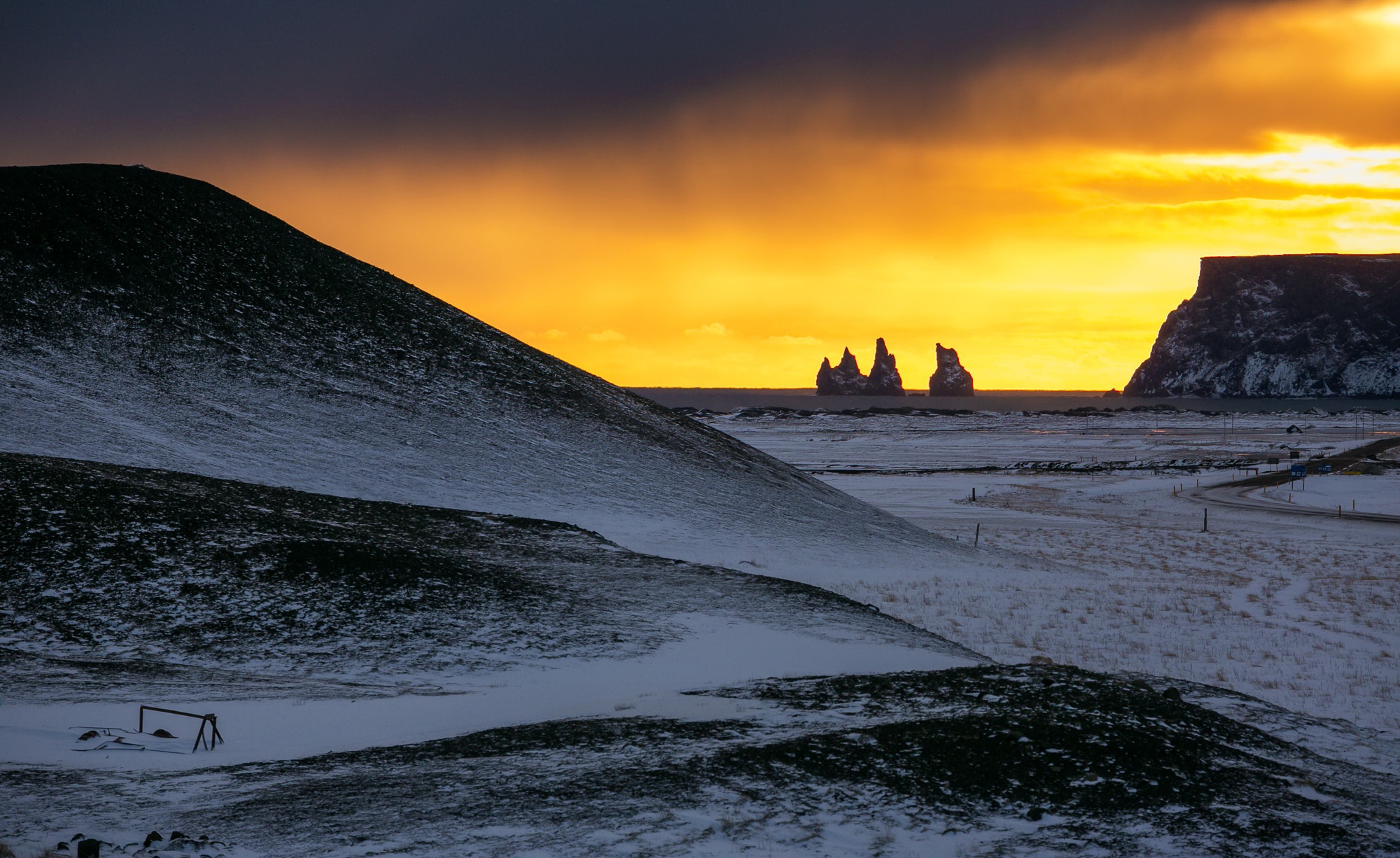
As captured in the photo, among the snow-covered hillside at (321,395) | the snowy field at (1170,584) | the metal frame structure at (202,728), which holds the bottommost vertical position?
the snowy field at (1170,584)

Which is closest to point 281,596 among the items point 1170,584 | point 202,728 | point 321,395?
point 202,728

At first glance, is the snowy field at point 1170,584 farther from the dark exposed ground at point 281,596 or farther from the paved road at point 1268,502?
the dark exposed ground at point 281,596

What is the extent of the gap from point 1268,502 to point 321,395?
64719 mm

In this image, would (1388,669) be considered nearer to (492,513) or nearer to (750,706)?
(750,706)

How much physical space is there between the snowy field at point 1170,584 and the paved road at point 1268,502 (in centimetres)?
206

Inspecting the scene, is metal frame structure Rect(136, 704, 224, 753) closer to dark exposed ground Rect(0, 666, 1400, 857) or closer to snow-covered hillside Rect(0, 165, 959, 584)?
dark exposed ground Rect(0, 666, 1400, 857)

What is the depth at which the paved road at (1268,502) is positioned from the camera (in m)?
63.3

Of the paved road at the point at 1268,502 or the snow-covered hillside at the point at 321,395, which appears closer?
the snow-covered hillside at the point at 321,395

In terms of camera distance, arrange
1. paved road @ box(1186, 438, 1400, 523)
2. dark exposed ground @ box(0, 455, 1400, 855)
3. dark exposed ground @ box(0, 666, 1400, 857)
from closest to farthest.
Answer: dark exposed ground @ box(0, 666, 1400, 857), dark exposed ground @ box(0, 455, 1400, 855), paved road @ box(1186, 438, 1400, 523)

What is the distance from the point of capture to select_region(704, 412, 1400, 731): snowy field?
23.4 m

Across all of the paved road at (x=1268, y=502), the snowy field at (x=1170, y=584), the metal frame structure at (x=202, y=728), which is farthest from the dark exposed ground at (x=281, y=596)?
the paved road at (x=1268, y=502)

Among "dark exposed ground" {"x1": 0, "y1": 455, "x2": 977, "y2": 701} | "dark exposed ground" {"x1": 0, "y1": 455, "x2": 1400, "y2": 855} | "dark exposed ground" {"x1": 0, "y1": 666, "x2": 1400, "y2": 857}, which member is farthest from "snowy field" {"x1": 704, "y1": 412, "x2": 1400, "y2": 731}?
"dark exposed ground" {"x1": 0, "y1": 666, "x2": 1400, "y2": 857}

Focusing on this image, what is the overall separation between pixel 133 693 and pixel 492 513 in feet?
68.1

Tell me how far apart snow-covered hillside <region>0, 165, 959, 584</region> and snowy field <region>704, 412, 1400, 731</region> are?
660 centimetres
